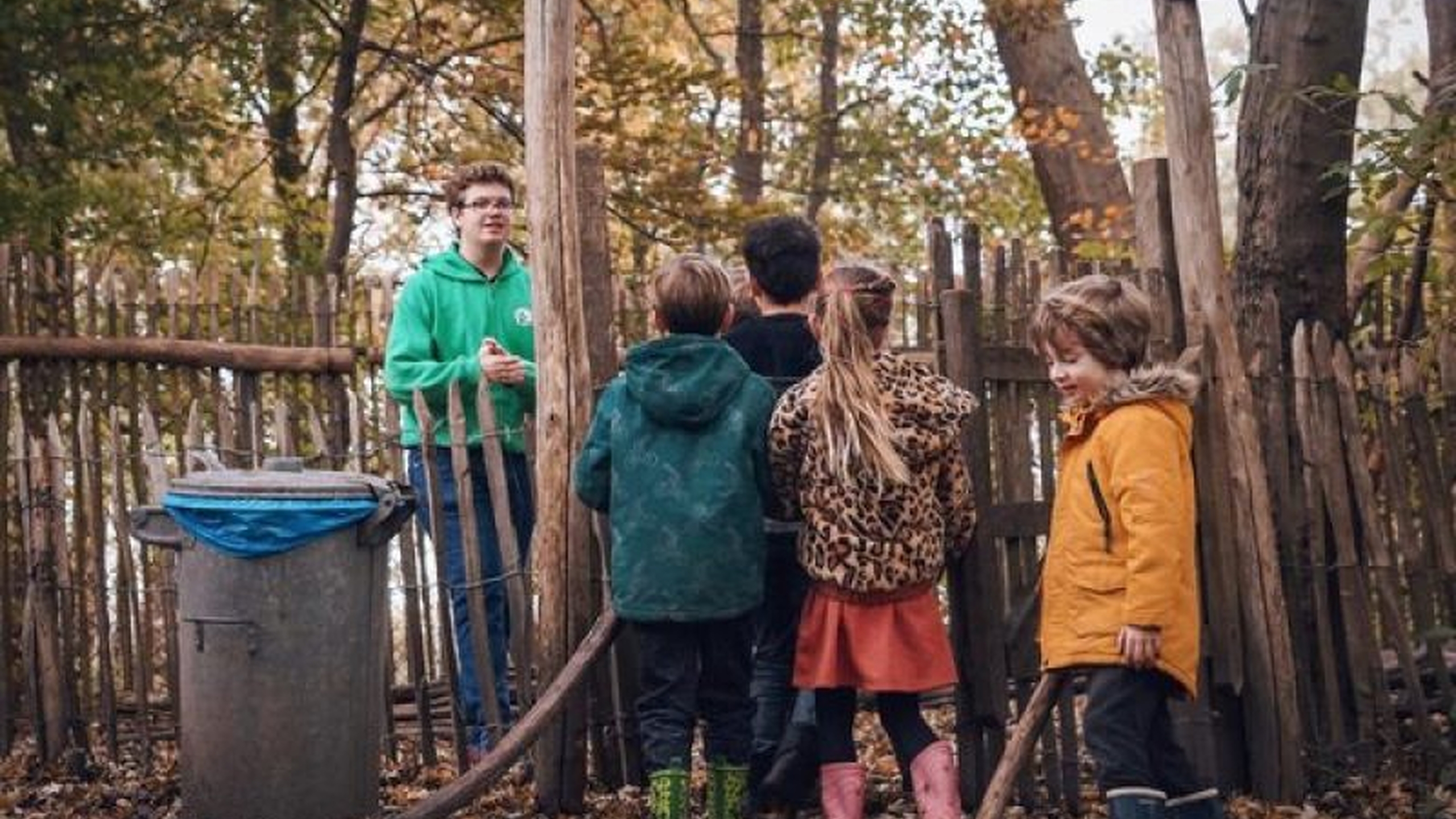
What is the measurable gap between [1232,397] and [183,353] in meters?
4.05

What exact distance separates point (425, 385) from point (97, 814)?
1702 millimetres

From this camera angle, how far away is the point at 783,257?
5809mm

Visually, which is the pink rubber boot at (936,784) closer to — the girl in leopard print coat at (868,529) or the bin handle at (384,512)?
the girl in leopard print coat at (868,529)

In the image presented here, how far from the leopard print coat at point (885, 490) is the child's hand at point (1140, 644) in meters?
0.69

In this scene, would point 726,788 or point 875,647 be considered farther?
point 726,788

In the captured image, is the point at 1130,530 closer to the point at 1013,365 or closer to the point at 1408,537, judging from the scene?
the point at 1013,365

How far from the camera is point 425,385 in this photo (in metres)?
6.58

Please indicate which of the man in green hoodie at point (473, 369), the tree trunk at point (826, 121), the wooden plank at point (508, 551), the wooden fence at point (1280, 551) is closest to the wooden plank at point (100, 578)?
the man in green hoodie at point (473, 369)

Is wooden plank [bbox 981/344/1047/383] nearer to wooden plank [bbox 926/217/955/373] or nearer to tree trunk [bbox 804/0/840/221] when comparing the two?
wooden plank [bbox 926/217/955/373]

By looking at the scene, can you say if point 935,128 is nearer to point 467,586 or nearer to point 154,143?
point 154,143

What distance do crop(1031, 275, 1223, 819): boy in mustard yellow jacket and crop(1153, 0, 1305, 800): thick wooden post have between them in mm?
996

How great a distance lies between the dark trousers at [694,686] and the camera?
18.4 ft

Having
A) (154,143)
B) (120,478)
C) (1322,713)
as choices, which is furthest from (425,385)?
(154,143)

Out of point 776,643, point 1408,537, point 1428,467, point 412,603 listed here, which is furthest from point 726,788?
point 1428,467
